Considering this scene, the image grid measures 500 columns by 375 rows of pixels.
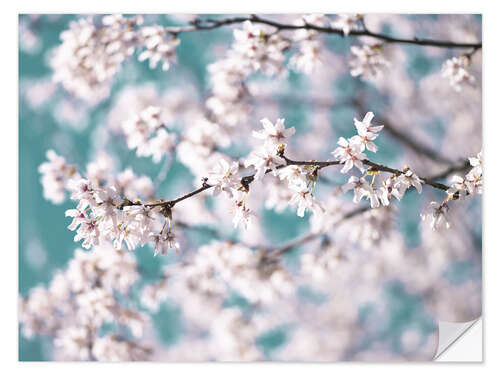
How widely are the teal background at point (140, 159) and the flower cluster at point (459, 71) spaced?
30 centimetres

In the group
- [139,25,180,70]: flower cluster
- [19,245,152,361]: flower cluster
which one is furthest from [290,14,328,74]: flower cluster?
[19,245,152,361]: flower cluster

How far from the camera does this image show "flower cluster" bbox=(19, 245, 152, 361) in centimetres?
181

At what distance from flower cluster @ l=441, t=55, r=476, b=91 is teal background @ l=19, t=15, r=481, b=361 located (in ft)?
0.98

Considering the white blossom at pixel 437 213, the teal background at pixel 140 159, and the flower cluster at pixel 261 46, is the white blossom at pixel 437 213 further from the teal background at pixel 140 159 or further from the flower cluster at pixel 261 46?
the flower cluster at pixel 261 46

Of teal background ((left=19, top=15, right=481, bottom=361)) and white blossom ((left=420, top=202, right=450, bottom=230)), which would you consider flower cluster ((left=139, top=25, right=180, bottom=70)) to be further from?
white blossom ((left=420, top=202, right=450, bottom=230))

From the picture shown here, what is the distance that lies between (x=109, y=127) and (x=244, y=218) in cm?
121

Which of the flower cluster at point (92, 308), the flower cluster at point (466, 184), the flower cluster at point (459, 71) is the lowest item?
the flower cluster at point (92, 308)

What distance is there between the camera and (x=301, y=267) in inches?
82.5

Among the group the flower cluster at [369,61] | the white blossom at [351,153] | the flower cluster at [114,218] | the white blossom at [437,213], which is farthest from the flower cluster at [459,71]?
the flower cluster at [114,218]


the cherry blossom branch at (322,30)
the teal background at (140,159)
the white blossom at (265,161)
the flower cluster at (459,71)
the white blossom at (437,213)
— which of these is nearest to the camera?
the white blossom at (265,161)

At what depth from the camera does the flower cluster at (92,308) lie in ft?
5.94

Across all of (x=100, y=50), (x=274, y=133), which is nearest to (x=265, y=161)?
(x=274, y=133)
